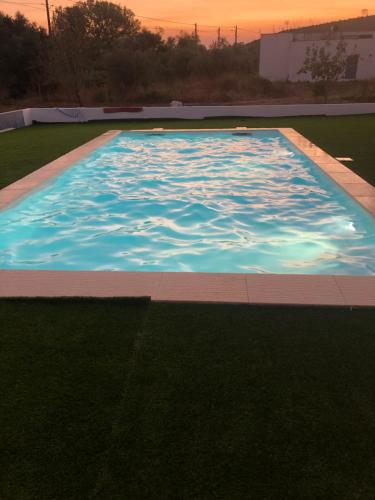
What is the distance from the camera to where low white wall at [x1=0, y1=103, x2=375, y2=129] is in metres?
17.7

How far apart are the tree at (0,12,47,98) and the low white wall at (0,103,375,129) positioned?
12.5 meters

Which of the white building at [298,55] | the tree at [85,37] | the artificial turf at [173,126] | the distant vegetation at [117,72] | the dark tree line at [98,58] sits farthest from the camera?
the white building at [298,55]

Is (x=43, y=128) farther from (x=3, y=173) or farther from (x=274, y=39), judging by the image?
(x=274, y=39)

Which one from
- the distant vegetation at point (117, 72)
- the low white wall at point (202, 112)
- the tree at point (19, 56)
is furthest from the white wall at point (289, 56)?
the low white wall at point (202, 112)

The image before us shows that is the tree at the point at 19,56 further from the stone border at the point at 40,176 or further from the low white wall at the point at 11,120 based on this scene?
the stone border at the point at 40,176

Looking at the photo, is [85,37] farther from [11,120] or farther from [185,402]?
[185,402]

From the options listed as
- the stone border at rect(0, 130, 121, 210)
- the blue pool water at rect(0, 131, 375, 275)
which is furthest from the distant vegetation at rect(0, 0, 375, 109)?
the blue pool water at rect(0, 131, 375, 275)

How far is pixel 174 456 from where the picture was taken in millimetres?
2184

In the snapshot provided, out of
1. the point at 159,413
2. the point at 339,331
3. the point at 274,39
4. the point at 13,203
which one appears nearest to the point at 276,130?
the point at 13,203

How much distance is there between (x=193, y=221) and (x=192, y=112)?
1164 centimetres

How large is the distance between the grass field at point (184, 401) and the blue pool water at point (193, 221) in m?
2.53

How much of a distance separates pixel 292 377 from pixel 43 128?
1599 cm

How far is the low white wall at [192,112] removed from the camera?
17.7 metres

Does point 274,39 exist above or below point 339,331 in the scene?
above
